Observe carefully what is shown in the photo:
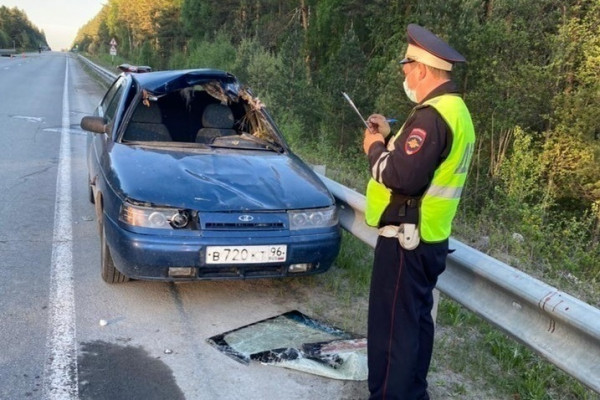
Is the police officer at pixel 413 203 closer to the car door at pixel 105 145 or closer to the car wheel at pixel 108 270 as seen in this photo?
the car wheel at pixel 108 270

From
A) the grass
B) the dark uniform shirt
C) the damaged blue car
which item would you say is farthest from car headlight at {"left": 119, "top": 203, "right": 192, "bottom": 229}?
the dark uniform shirt

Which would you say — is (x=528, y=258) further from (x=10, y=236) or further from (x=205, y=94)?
(x=10, y=236)

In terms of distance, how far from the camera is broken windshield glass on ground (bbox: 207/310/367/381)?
10.5 feet

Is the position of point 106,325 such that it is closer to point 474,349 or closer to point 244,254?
point 244,254

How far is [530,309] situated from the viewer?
8.75 feet

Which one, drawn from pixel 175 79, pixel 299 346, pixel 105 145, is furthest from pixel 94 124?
pixel 299 346

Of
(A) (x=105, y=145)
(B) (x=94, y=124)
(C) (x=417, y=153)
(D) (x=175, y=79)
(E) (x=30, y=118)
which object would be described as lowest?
(E) (x=30, y=118)

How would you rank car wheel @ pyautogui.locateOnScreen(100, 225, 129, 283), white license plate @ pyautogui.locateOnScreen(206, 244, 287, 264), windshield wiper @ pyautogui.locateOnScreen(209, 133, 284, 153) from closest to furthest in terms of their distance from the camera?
white license plate @ pyautogui.locateOnScreen(206, 244, 287, 264)
car wheel @ pyautogui.locateOnScreen(100, 225, 129, 283)
windshield wiper @ pyautogui.locateOnScreen(209, 133, 284, 153)

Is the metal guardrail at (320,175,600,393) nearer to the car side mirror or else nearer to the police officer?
the police officer

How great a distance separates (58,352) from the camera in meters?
3.20

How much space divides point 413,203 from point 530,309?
80cm

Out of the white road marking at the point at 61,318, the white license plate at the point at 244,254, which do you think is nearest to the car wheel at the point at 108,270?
the white road marking at the point at 61,318

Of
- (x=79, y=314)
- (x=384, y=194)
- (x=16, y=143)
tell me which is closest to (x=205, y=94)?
(x=79, y=314)

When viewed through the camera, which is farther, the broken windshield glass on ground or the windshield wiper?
the windshield wiper
